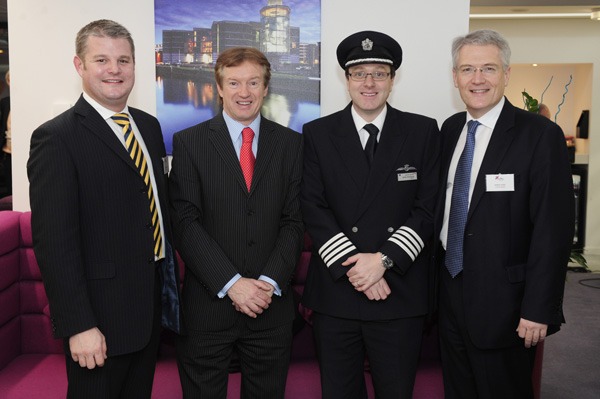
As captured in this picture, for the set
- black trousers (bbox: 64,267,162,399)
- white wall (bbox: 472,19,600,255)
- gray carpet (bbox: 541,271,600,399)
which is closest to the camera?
black trousers (bbox: 64,267,162,399)

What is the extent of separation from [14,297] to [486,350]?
239cm

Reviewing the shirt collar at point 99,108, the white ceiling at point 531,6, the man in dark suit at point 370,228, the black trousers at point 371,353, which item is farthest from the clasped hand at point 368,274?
the white ceiling at point 531,6

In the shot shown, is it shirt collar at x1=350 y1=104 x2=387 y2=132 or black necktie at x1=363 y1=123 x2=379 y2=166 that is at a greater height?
shirt collar at x1=350 y1=104 x2=387 y2=132

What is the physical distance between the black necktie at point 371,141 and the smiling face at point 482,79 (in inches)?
15.8

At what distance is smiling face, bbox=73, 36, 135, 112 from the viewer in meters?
2.37

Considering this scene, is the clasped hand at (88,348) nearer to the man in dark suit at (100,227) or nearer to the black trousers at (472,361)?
the man in dark suit at (100,227)

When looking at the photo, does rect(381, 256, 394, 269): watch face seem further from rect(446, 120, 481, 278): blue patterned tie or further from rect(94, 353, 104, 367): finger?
rect(94, 353, 104, 367): finger

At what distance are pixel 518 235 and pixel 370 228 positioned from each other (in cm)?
58

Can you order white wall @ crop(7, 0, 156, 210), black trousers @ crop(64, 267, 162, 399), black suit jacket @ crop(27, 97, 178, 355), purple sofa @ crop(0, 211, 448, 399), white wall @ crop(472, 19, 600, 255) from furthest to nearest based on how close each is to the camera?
white wall @ crop(472, 19, 600, 255) < white wall @ crop(7, 0, 156, 210) < purple sofa @ crop(0, 211, 448, 399) < black trousers @ crop(64, 267, 162, 399) < black suit jacket @ crop(27, 97, 178, 355)

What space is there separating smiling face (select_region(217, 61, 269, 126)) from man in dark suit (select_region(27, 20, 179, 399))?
1.26 ft

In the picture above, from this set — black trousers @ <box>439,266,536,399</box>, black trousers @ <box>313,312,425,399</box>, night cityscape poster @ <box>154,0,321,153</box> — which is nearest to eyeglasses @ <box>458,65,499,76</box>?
black trousers @ <box>439,266,536,399</box>

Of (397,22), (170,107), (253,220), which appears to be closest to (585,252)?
(397,22)

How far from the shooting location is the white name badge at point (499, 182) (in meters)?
2.54

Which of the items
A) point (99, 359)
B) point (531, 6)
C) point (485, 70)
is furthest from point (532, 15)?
point (99, 359)
